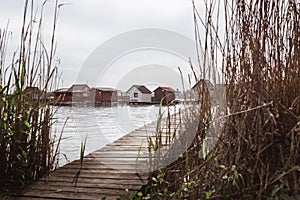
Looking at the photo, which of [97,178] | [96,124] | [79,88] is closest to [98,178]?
[97,178]

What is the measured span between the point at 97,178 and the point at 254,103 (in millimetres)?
941

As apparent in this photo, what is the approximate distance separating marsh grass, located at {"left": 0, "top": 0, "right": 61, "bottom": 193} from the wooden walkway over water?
0.12 meters

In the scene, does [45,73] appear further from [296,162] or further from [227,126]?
[296,162]

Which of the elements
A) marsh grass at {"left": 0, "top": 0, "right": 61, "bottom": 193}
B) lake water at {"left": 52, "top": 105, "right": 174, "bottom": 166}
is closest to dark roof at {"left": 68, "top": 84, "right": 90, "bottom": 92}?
lake water at {"left": 52, "top": 105, "right": 174, "bottom": 166}

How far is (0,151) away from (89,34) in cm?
114

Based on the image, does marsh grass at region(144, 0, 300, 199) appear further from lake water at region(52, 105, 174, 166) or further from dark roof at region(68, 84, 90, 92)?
dark roof at region(68, 84, 90, 92)

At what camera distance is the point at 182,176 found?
5.99 ft

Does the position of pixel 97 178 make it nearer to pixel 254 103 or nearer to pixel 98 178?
pixel 98 178

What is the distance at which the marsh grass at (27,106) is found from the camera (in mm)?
1902

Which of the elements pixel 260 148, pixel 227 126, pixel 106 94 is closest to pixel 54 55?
pixel 106 94

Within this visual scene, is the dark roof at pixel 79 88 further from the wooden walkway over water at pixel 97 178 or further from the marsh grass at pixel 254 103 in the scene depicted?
the marsh grass at pixel 254 103

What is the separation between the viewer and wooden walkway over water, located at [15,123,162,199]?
171 centimetres

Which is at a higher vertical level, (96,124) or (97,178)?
(96,124)

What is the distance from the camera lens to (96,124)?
132 inches
